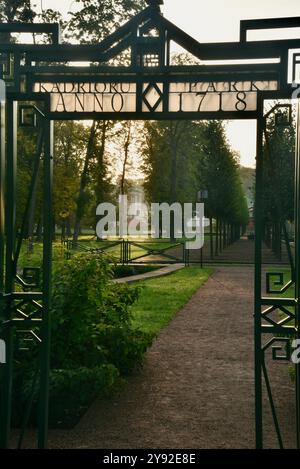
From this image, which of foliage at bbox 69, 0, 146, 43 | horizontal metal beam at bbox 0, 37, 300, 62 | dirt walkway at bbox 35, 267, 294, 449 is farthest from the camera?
foliage at bbox 69, 0, 146, 43

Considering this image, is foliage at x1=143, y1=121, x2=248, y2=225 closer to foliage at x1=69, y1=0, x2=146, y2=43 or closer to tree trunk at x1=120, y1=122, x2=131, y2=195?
tree trunk at x1=120, y1=122, x2=131, y2=195

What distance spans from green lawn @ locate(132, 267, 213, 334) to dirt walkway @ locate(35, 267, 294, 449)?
2.21 feet

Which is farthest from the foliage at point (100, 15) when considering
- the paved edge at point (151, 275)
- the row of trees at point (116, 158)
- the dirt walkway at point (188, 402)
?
the dirt walkway at point (188, 402)

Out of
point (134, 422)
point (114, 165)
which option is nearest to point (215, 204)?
point (114, 165)

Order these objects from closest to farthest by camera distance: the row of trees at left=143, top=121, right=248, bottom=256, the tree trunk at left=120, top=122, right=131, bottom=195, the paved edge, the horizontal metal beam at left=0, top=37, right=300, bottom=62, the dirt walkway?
1. the horizontal metal beam at left=0, top=37, right=300, bottom=62
2. the dirt walkway
3. the paved edge
4. the row of trees at left=143, top=121, right=248, bottom=256
5. the tree trunk at left=120, top=122, right=131, bottom=195

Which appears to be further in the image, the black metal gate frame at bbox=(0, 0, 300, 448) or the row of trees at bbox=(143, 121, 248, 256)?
the row of trees at bbox=(143, 121, 248, 256)

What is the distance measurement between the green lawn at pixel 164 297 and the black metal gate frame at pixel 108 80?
3.45 meters

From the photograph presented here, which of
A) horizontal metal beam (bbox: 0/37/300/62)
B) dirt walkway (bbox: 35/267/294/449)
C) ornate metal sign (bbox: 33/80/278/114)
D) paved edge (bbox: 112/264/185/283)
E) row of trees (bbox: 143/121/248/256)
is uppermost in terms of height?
row of trees (bbox: 143/121/248/256)

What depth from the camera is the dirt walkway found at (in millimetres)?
5156

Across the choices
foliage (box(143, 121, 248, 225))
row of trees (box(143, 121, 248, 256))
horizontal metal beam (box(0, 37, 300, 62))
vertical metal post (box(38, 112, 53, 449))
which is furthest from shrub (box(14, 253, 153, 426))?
foliage (box(143, 121, 248, 225))

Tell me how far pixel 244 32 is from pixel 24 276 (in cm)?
249

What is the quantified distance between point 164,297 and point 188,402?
336 inches

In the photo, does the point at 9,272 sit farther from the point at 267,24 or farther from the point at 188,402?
the point at 188,402

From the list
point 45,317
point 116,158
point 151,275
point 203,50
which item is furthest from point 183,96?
point 116,158
